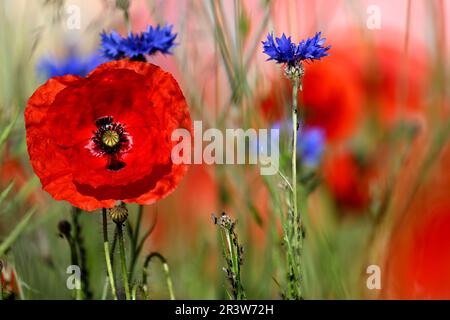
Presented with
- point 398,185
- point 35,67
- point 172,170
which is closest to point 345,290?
point 398,185

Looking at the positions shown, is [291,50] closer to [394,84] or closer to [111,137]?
[111,137]

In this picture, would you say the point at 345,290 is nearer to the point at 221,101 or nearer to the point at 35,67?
the point at 221,101

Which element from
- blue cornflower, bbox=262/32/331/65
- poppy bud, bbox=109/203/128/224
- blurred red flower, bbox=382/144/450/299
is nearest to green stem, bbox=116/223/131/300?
poppy bud, bbox=109/203/128/224

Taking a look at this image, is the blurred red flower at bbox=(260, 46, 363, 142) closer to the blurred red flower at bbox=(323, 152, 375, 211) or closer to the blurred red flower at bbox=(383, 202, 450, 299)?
the blurred red flower at bbox=(323, 152, 375, 211)

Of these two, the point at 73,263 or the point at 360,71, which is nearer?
the point at 73,263

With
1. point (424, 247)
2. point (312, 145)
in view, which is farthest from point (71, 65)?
point (424, 247)
